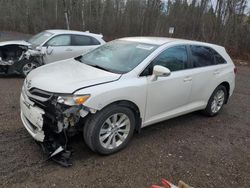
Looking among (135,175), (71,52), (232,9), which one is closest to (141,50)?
(135,175)

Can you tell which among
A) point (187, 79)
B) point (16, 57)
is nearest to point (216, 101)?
point (187, 79)

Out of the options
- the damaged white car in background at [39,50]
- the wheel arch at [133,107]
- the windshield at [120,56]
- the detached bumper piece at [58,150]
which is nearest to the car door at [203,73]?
the windshield at [120,56]

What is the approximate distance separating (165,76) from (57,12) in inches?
1003

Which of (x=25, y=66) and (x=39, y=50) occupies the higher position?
(x=39, y=50)

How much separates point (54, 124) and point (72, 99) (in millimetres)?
397

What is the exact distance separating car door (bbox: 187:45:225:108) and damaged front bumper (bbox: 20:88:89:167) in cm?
233

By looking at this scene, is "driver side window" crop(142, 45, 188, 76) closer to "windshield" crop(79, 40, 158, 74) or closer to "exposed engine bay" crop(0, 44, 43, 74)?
"windshield" crop(79, 40, 158, 74)

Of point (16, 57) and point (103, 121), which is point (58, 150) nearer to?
point (103, 121)

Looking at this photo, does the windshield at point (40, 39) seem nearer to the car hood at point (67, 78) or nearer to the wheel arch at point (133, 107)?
the car hood at point (67, 78)

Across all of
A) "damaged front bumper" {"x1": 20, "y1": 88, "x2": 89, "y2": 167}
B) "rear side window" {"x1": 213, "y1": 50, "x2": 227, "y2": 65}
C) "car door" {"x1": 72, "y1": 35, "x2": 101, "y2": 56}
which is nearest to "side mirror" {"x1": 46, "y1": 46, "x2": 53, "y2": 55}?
"car door" {"x1": 72, "y1": 35, "x2": 101, "y2": 56}

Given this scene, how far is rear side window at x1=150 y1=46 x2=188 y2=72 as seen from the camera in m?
4.00

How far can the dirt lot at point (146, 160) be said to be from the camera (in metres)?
3.00

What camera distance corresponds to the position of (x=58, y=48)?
7.98 meters

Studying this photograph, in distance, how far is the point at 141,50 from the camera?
13.4 ft
